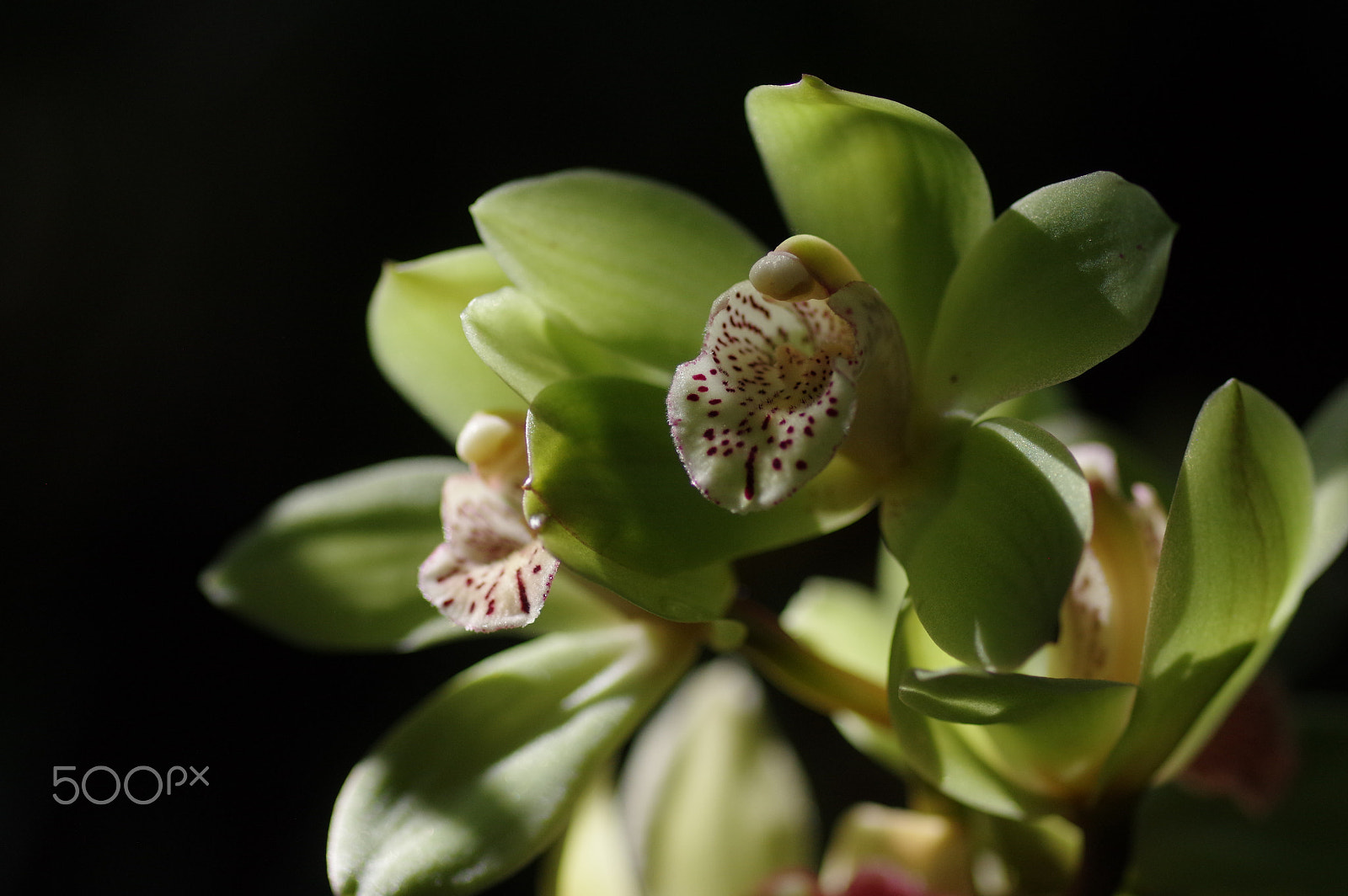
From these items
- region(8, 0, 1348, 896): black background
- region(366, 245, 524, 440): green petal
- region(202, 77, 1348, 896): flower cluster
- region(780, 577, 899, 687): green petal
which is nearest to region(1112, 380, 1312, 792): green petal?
region(202, 77, 1348, 896): flower cluster

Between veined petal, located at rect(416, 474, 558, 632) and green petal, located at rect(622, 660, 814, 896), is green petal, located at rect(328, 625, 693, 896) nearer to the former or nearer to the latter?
veined petal, located at rect(416, 474, 558, 632)

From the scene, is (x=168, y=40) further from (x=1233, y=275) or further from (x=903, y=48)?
(x=1233, y=275)

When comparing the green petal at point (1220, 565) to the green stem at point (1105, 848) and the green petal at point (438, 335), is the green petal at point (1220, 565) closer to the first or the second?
the green stem at point (1105, 848)

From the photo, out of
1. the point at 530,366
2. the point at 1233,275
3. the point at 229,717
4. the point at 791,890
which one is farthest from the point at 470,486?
the point at 1233,275

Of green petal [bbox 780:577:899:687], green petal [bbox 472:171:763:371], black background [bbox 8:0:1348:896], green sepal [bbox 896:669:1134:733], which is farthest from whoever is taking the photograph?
black background [bbox 8:0:1348:896]

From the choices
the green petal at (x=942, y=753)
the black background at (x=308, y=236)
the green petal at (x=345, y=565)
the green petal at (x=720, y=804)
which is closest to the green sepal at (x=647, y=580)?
the green petal at (x=942, y=753)
